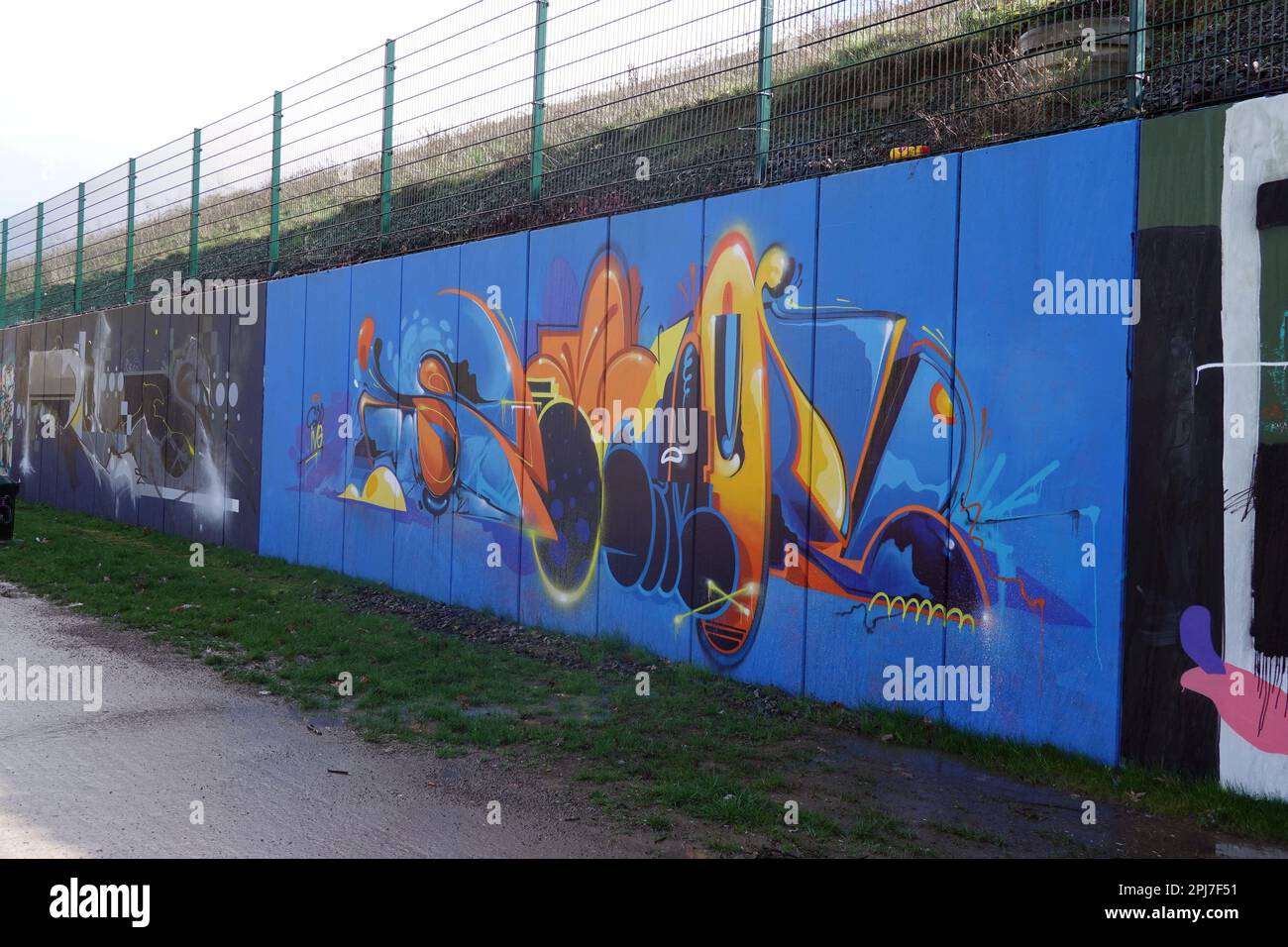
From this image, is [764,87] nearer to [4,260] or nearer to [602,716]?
[602,716]

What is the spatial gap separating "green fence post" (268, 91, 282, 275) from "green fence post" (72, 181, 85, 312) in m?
7.88

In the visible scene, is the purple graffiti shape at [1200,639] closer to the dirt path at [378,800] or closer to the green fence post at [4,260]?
the dirt path at [378,800]

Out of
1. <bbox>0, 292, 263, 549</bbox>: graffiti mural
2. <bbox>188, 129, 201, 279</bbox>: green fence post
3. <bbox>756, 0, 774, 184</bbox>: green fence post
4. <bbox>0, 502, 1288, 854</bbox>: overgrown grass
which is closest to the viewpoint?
<bbox>0, 502, 1288, 854</bbox>: overgrown grass

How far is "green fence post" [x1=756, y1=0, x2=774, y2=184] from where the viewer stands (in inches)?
320

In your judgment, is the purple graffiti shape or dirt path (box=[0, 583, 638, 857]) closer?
dirt path (box=[0, 583, 638, 857])

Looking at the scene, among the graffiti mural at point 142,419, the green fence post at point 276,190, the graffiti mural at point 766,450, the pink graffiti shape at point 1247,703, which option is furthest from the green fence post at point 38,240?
the pink graffiti shape at point 1247,703

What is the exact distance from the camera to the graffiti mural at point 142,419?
582 inches

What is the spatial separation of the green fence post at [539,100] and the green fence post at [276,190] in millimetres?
5332

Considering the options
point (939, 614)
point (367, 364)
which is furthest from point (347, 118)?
point (939, 614)

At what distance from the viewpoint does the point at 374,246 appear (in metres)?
12.7

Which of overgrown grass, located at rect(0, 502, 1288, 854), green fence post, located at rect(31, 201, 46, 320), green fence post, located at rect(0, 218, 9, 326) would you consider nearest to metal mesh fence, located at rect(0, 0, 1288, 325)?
overgrown grass, located at rect(0, 502, 1288, 854)

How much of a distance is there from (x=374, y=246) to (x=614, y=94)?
4178 millimetres

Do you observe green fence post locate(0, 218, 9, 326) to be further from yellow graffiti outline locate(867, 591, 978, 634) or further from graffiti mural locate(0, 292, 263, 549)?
yellow graffiti outline locate(867, 591, 978, 634)

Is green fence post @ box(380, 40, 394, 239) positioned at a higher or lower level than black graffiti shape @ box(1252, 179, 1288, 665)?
higher
